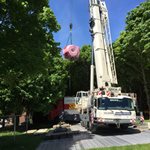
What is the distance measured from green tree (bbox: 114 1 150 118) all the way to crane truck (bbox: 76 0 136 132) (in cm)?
514

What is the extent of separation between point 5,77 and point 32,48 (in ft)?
10.8

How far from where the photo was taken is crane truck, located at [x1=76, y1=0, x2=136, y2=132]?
1972 cm

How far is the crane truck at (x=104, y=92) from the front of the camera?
19.7m

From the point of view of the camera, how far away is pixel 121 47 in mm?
34688

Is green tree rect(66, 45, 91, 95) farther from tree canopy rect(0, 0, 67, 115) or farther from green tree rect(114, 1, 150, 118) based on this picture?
tree canopy rect(0, 0, 67, 115)

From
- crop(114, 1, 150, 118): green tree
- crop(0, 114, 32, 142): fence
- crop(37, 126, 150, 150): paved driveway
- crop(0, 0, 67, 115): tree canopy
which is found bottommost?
crop(37, 126, 150, 150): paved driveway

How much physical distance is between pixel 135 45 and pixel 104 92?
12.1 metres

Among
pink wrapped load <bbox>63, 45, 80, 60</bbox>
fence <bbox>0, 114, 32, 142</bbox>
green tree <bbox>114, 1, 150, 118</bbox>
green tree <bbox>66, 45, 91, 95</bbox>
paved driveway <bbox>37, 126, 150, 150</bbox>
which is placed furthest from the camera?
green tree <bbox>66, 45, 91, 95</bbox>

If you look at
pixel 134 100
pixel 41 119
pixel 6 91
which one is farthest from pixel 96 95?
pixel 41 119

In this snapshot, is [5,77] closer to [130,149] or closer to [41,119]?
[130,149]

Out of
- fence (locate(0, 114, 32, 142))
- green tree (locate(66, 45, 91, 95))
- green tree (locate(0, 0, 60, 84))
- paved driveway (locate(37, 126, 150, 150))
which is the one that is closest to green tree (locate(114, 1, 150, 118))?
green tree (locate(66, 45, 91, 95))

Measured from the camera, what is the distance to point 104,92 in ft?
67.6

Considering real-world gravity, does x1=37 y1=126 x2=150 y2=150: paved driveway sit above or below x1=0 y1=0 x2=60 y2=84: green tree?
below

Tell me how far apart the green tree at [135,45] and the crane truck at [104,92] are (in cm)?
514
